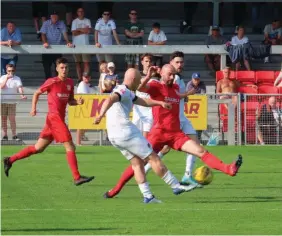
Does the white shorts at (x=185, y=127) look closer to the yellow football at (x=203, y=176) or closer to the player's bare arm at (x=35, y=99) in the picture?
the yellow football at (x=203, y=176)

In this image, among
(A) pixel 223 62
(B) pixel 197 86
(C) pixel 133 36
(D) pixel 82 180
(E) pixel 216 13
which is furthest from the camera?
(E) pixel 216 13

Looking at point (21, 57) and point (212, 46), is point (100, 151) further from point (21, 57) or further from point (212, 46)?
point (21, 57)

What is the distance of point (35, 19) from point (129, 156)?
64.9ft

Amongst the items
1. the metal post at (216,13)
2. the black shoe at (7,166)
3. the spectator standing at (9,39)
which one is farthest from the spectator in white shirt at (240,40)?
the black shoe at (7,166)

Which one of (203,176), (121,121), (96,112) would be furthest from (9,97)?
(121,121)

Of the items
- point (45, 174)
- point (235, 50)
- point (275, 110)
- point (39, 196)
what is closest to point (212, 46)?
point (235, 50)

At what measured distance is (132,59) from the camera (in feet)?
101

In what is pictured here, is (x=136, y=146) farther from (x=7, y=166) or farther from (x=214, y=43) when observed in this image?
(x=214, y=43)

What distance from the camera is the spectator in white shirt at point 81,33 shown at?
30.5 metres

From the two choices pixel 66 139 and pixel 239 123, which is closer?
pixel 66 139

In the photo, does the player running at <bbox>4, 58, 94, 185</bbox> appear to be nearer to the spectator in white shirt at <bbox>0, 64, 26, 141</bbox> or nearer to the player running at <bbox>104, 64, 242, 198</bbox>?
the player running at <bbox>104, 64, 242, 198</bbox>

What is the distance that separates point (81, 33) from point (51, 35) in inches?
35.8

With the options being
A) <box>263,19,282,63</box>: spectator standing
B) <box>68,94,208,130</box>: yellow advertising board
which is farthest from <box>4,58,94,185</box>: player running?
<box>263,19,282,63</box>: spectator standing

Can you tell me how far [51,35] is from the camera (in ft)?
101
